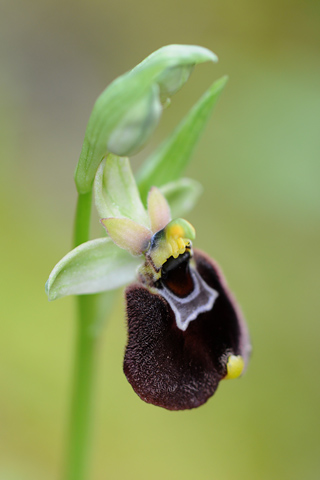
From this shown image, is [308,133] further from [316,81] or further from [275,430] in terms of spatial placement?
[275,430]

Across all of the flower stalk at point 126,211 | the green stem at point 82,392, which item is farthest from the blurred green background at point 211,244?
the flower stalk at point 126,211

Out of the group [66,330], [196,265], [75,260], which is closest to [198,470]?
[66,330]

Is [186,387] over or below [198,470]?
over

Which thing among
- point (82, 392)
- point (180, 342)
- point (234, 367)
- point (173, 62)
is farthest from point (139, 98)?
point (82, 392)

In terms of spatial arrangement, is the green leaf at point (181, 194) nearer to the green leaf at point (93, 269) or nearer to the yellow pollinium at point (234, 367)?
the green leaf at point (93, 269)

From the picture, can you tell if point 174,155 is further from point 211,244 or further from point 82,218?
point 211,244

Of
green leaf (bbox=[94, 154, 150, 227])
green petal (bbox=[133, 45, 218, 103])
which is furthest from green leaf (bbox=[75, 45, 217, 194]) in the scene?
green leaf (bbox=[94, 154, 150, 227])
